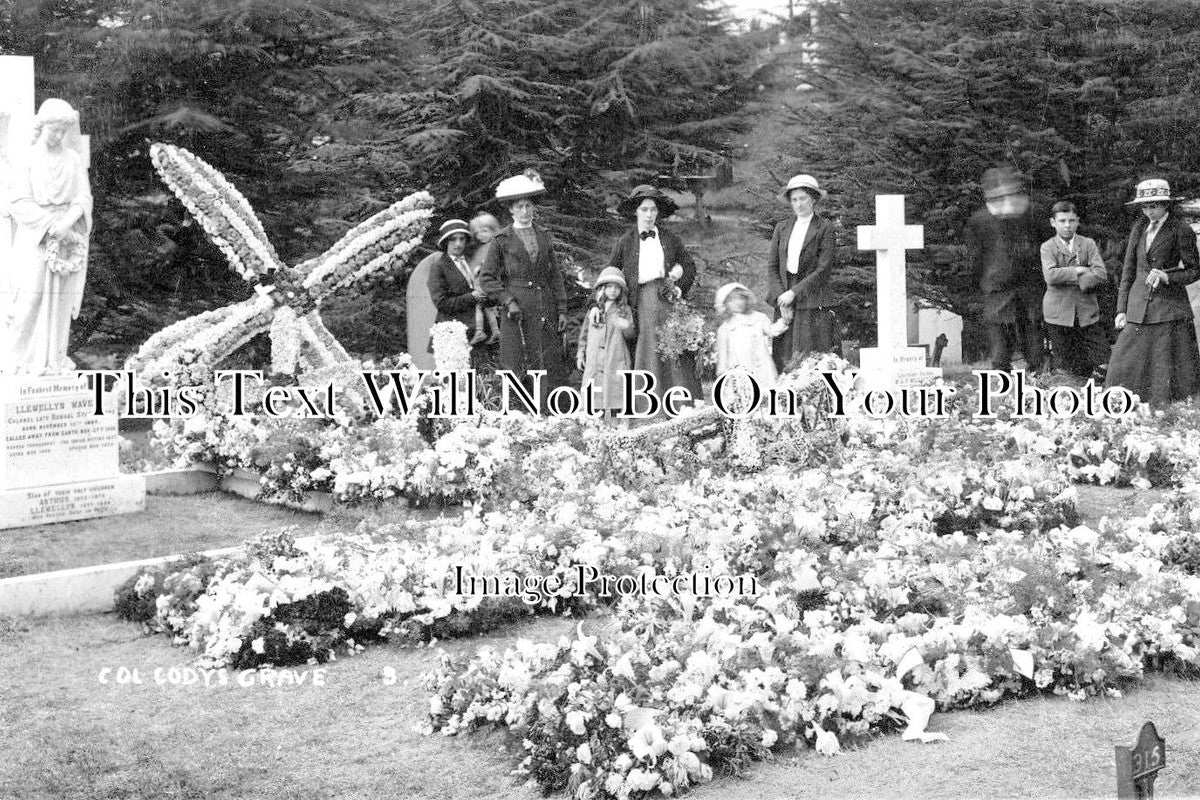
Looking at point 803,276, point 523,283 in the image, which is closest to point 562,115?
point 523,283

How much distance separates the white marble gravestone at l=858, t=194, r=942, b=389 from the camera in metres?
10.4

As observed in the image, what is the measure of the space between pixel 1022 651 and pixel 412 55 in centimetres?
1232

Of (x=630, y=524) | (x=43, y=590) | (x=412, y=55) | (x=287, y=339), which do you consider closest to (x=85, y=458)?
(x=43, y=590)

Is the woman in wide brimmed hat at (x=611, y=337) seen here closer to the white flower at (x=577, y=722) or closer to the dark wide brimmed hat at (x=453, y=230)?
the dark wide brimmed hat at (x=453, y=230)

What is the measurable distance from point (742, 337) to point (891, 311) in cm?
108

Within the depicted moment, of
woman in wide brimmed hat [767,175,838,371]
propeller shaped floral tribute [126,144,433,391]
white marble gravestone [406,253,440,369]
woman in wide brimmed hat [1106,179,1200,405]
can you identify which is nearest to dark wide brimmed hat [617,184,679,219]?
woman in wide brimmed hat [767,175,838,371]

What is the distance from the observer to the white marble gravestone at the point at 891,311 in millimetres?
10406

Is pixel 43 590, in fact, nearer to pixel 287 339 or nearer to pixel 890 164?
pixel 287 339

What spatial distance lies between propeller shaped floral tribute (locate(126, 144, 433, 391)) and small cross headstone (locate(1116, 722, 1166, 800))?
8.52 metres

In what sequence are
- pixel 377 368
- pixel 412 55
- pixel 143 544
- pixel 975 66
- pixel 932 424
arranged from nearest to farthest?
pixel 143 544 → pixel 932 424 → pixel 377 368 → pixel 975 66 → pixel 412 55

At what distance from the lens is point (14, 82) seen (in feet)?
28.2

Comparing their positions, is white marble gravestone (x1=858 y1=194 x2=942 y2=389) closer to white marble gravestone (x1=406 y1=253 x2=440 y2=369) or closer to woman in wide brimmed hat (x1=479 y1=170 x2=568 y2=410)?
woman in wide brimmed hat (x1=479 y1=170 x2=568 y2=410)

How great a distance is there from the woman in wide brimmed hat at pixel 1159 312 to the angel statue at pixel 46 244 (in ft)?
24.2

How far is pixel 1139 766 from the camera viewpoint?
3.24 metres
